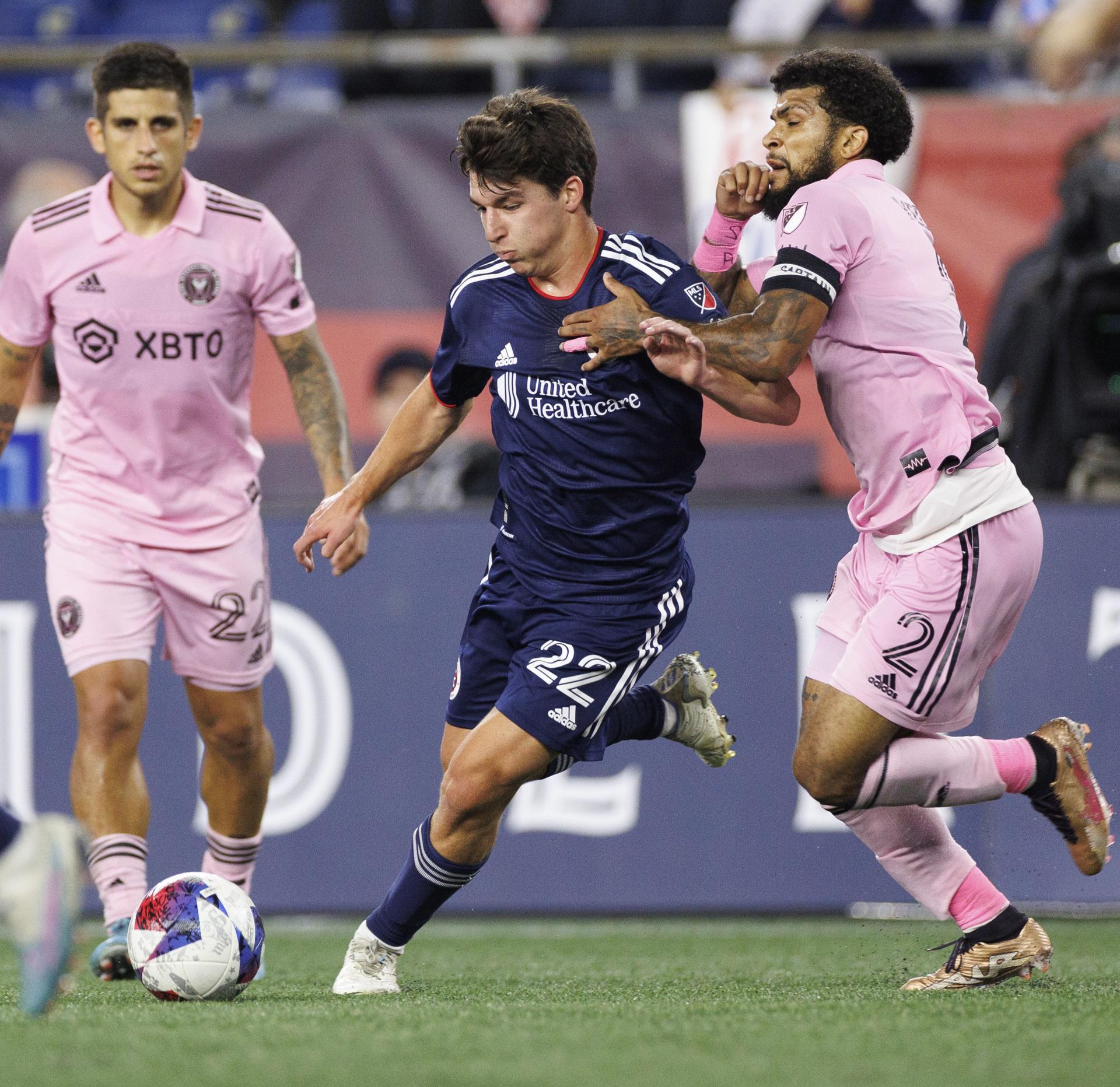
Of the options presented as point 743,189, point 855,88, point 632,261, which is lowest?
point 632,261

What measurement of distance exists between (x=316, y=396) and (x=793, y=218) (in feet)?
6.00

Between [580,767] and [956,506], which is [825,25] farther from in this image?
[956,506]

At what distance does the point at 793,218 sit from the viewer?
183 inches

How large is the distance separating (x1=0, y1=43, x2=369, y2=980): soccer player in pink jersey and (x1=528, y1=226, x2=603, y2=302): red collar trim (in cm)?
112

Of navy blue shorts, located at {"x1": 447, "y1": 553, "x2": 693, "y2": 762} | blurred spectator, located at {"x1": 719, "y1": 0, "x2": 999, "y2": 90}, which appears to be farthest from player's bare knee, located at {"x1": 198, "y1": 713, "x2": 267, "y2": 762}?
blurred spectator, located at {"x1": 719, "y1": 0, "x2": 999, "y2": 90}

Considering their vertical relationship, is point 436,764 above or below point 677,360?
below

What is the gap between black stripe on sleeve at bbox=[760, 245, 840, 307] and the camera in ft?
15.0

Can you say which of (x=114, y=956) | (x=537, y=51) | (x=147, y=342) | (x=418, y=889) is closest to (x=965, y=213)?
(x=537, y=51)

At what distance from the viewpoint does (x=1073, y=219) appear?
330 inches

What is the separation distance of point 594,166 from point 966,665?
1669mm

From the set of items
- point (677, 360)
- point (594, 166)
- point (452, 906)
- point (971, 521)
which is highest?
point (594, 166)

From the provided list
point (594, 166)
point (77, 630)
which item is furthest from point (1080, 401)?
point (77, 630)

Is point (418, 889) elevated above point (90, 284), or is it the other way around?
point (90, 284)

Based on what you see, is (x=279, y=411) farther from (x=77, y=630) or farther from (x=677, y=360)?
Result: (x=677, y=360)
